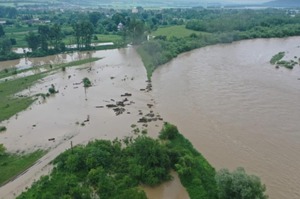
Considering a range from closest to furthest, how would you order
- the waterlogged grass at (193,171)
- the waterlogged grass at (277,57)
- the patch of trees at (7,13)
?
the waterlogged grass at (193,171) → the waterlogged grass at (277,57) → the patch of trees at (7,13)

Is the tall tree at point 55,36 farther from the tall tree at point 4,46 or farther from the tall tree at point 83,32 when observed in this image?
the tall tree at point 4,46

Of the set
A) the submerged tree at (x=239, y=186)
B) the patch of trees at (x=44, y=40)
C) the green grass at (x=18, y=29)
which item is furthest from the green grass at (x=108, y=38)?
the submerged tree at (x=239, y=186)

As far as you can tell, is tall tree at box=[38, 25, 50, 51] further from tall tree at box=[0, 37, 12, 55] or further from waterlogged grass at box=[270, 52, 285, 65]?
waterlogged grass at box=[270, 52, 285, 65]

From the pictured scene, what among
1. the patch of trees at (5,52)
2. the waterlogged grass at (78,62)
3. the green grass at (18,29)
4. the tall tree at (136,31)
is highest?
the tall tree at (136,31)

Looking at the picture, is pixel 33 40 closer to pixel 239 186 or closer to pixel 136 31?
pixel 136 31

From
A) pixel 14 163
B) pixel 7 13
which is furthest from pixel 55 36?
pixel 7 13

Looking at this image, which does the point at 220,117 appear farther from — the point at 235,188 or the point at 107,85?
the point at 107,85

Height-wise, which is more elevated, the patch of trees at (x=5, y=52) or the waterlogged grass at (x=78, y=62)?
the patch of trees at (x=5, y=52)
